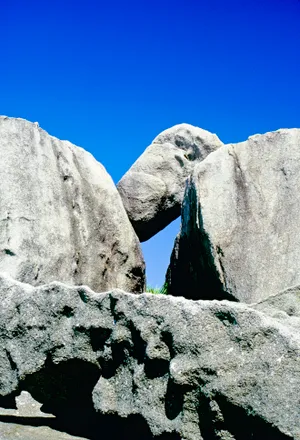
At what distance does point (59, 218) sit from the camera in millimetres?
6262

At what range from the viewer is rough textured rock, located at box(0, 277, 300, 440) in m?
2.93

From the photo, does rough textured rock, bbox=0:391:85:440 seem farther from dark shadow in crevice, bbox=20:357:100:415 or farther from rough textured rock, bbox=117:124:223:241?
rough textured rock, bbox=117:124:223:241

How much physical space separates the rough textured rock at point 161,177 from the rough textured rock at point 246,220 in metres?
1.95

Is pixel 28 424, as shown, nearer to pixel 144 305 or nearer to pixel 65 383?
pixel 65 383

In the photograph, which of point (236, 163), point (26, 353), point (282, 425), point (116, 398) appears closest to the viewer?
point (282, 425)

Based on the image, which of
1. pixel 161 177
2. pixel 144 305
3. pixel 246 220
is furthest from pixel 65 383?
pixel 161 177

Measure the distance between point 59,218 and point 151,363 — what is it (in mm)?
3237

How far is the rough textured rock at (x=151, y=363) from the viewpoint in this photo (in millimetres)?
2930

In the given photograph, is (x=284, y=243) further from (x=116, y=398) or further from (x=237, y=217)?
(x=116, y=398)

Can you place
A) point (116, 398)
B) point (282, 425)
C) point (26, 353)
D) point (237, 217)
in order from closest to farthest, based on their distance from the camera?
point (282, 425) → point (116, 398) → point (26, 353) → point (237, 217)

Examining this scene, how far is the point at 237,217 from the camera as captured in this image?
5902 millimetres

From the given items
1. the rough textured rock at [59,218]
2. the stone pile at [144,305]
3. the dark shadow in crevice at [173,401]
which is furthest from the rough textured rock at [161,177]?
the dark shadow in crevice at [173,401]

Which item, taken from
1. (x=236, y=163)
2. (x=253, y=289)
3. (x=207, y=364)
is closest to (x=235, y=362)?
(x=207, y=364)

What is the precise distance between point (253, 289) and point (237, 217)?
0.72 m
